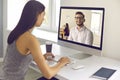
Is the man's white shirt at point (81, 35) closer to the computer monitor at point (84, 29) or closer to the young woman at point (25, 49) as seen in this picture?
the computer monitor at point (84, 29)

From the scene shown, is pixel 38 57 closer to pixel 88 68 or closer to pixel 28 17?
pixel 28 17

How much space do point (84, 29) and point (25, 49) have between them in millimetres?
605

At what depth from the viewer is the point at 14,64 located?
159cm

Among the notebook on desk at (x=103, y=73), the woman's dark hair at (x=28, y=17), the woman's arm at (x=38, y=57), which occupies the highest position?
the woman's dark hair at (x=28, y=17)

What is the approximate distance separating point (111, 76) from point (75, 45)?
22.7 inches

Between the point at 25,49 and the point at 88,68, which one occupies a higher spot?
the point at 25,49

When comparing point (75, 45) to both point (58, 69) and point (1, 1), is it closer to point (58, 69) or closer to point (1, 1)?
point (58, 69)

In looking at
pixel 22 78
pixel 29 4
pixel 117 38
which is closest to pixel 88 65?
pixel 117 38

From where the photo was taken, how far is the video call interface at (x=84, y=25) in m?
A: 1.77

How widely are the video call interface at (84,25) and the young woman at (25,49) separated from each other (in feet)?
1.30

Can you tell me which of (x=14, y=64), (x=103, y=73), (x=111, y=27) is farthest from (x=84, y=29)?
(x=14, y=64)

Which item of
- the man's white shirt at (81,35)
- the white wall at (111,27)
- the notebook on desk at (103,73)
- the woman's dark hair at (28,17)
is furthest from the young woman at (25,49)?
the white wall at (111,27)

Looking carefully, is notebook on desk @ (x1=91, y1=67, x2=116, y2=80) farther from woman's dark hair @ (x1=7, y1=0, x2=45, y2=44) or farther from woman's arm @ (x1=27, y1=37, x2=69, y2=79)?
woman's dark hair @ (x1=7, y1=0, x2=45, y2=44)

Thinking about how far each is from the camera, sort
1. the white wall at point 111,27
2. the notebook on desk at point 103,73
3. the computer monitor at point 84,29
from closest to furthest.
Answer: the notebook on desk at point 103,73 < the computer monitor at point 84,29 < the white wall at point 111,27
